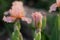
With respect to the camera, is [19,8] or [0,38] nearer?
A: [19,8]

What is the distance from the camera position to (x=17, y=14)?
156 centimetres

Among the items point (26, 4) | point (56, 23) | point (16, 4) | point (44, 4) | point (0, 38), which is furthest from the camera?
point (26, 4)

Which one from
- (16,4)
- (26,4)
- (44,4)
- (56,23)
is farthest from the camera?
(26,4)

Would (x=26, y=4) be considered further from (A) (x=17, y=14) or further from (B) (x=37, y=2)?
(A) (x=17, y=14)

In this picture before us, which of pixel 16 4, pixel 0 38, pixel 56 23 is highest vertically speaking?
pixel 16 4

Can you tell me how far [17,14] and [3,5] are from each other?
3.98 ft

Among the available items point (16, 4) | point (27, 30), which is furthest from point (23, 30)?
point (16, 4)

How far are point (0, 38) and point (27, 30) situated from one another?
0.32 meters

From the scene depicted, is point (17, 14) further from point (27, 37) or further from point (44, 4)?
point (44, 4)

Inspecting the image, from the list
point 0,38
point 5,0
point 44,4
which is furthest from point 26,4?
point 0,38

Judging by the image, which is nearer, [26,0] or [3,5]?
[3,5]

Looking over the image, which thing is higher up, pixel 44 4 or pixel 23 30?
pixel 44 4

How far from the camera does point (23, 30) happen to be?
9.13 feet

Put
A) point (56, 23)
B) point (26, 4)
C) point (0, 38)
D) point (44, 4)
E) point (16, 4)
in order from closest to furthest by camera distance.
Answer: point (56, 23) < point (16, 4) < point (0, 38) < point (44, 4) < point (26, 4)
